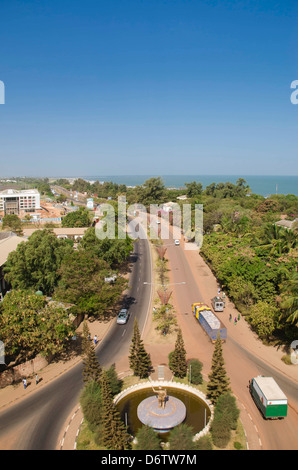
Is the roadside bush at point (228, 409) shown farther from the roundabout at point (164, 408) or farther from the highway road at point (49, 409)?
the highway road at point (49, 409)

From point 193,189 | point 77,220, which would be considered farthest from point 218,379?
point 193,189

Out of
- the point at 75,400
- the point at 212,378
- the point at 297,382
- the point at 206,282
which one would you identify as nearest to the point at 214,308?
the point at 206,282

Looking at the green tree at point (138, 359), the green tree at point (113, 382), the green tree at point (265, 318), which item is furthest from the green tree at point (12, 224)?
the green tree at point (265, 318)

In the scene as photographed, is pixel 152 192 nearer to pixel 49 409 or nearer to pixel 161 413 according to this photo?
pixel 49 409

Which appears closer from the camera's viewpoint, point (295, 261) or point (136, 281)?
point (295, 261)

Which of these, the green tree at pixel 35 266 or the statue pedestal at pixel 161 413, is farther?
the green tree at pixel 35 266

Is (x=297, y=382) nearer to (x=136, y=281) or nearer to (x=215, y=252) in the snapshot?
(x=215, y=252)

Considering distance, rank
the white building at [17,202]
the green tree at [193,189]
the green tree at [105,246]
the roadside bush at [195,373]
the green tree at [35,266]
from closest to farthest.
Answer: the roadside bush at [195,373] < the green tree at [35,266] < the green tree at [105,246] < the green tree at [193,189] < the white building at [17,202]
